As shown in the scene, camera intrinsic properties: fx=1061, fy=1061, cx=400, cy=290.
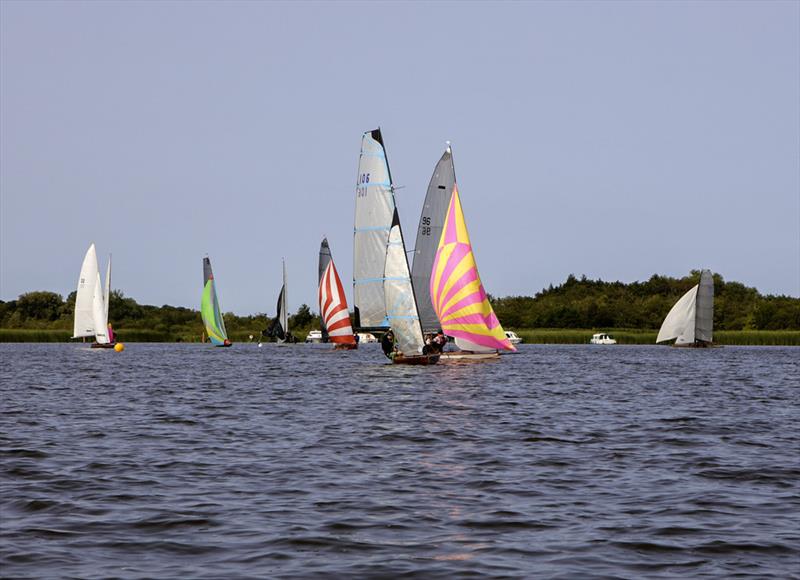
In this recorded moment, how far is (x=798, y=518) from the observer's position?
13.8 metres

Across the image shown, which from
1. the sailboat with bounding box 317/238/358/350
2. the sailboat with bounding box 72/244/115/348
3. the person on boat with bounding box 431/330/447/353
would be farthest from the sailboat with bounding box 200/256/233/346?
the person on boat with bounding box 431/330/447/353

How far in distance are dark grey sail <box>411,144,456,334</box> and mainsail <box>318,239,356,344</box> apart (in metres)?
32.2

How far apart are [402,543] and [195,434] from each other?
12.8 meters

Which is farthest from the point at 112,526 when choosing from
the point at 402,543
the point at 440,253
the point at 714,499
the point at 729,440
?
the point at 440,253

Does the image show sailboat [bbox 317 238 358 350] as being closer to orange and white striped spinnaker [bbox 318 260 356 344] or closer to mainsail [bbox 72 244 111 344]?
orange and white striped spinnaker [bbox 318 260 356 344]

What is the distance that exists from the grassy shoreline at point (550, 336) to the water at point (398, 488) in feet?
272

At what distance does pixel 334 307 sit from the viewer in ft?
295

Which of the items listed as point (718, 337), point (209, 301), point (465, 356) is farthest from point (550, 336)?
point (465, 356)

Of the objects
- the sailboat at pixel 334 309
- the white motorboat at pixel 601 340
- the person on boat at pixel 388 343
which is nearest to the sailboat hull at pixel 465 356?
the person on boat at pixel 388 343

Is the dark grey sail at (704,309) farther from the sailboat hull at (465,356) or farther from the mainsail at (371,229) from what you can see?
the mainsail at (371,229)

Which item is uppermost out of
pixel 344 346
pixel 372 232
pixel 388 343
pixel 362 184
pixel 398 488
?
pixel 362 184

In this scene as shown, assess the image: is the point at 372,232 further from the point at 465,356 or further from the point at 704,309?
the point at 704,309

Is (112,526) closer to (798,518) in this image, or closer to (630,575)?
(630,575)

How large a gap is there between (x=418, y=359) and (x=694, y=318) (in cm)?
6417
